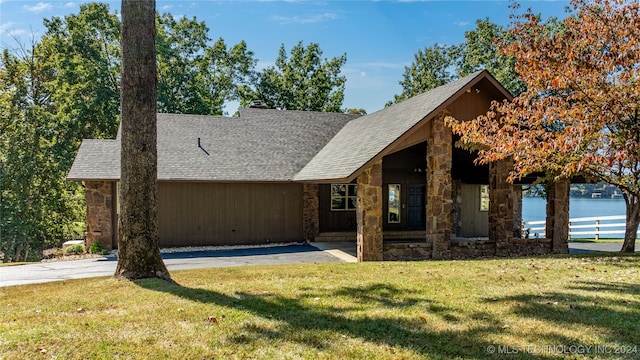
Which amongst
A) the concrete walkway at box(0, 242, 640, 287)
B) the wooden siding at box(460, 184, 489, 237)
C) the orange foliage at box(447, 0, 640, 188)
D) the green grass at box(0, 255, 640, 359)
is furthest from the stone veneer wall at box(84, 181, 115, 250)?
the wooden siding at box(460, 184, 489, 237)

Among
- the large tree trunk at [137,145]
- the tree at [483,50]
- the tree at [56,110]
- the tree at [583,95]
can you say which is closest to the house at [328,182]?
the tree at [583,95]

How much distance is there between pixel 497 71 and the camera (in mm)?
25719

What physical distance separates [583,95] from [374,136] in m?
5.53

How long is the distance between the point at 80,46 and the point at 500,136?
24144 millimetres

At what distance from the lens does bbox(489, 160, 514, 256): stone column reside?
13039 mm

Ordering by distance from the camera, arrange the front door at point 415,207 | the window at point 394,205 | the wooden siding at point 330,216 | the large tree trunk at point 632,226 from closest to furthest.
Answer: the large tree trunk at point 632,226 < the wooden siding at point 330,216 < the window at point 394,205 < the front door at point 415,207

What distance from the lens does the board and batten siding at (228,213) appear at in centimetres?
1446

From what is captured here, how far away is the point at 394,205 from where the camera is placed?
1722cm

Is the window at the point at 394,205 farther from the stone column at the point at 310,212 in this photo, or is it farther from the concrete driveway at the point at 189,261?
the concrete driveway at the point at 189,261

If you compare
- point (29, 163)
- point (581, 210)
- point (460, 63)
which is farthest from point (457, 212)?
point (581, 210)

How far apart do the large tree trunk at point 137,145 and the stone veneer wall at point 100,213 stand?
754 centimetres

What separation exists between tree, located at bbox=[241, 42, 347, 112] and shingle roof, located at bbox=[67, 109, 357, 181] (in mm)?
→ 12002

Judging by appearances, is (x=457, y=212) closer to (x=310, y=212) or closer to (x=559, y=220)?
(x=559, y=220)

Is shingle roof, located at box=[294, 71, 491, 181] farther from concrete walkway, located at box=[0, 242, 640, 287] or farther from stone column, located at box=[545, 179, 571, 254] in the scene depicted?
stone column, located at box=[545, 179, 571, 254]
